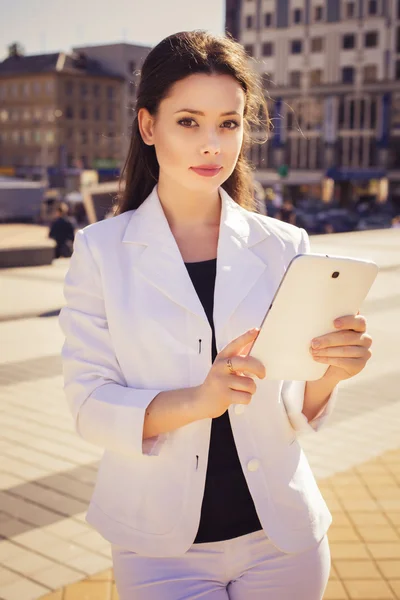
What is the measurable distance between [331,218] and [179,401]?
37.1 m

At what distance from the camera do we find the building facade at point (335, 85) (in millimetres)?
61812

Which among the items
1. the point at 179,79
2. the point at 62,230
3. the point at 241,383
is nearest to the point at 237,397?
the point at 241,383

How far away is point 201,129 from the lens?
190 cm

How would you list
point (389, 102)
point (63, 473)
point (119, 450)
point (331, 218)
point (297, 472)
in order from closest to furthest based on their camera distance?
point (119, 450), point (297, 472), point (63, 473), point (331, 218), point (389, 102)

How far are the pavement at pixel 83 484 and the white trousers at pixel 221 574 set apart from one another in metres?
1.57

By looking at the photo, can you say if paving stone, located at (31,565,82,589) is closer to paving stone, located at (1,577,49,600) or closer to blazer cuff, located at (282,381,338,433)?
paving stone, located at (1,577,49,600)

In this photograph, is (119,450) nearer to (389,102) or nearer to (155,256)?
(155,256)

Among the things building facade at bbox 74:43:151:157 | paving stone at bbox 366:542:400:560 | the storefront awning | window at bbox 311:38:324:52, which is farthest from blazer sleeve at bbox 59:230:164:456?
building facade at bbox 74:43:151:157

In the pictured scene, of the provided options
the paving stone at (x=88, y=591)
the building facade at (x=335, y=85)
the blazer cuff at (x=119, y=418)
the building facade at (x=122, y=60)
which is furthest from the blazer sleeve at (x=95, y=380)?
the building facade at (x=122, y=60)

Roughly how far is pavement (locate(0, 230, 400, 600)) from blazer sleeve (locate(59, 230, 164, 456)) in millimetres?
1743

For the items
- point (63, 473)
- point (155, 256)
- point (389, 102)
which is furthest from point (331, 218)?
point (155, 256)

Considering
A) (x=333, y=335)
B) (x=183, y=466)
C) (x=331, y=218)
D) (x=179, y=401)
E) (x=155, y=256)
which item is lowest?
(x=331, y=218)

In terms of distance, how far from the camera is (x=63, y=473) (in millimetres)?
4805

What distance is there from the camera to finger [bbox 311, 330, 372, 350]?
1.71 meters
